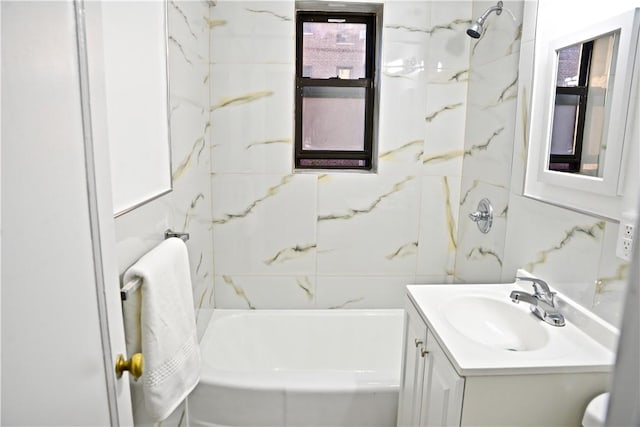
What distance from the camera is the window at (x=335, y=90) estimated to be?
2.40 m

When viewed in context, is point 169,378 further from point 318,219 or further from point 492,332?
point 318,219

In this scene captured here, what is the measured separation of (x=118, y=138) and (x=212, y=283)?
1.48 metres

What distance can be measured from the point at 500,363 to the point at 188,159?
4.79 feet

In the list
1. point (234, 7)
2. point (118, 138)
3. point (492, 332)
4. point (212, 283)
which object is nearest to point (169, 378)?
point (118, 138)

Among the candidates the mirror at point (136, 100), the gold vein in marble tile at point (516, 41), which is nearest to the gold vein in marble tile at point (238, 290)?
the mirror at point (136, 100)

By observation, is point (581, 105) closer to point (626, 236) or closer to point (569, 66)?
point (569, 66)

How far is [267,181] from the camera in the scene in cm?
239

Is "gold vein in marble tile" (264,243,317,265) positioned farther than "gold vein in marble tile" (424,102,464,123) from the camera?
Yes

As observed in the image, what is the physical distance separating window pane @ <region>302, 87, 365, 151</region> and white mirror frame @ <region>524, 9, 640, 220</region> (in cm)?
106

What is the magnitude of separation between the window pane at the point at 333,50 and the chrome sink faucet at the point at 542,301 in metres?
1.55

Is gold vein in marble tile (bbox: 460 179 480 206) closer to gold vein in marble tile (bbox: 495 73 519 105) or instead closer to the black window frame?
gold vein in marble tile (bbox: 495 73 519 105)

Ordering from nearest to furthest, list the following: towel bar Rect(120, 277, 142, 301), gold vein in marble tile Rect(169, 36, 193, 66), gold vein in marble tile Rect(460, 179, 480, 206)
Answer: towel bar Rect(120, 277, 142, 301) < gold vein in marble tile Rect(169, 36, 193, 66) < gold vein in marble tile Rect(460, 179, 480, 206)

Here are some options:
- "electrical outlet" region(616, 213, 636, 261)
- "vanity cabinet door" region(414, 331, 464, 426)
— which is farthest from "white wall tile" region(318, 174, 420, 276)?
"electrical outlet" region(616, 213, 636, 261)

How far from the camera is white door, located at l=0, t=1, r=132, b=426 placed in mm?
489
